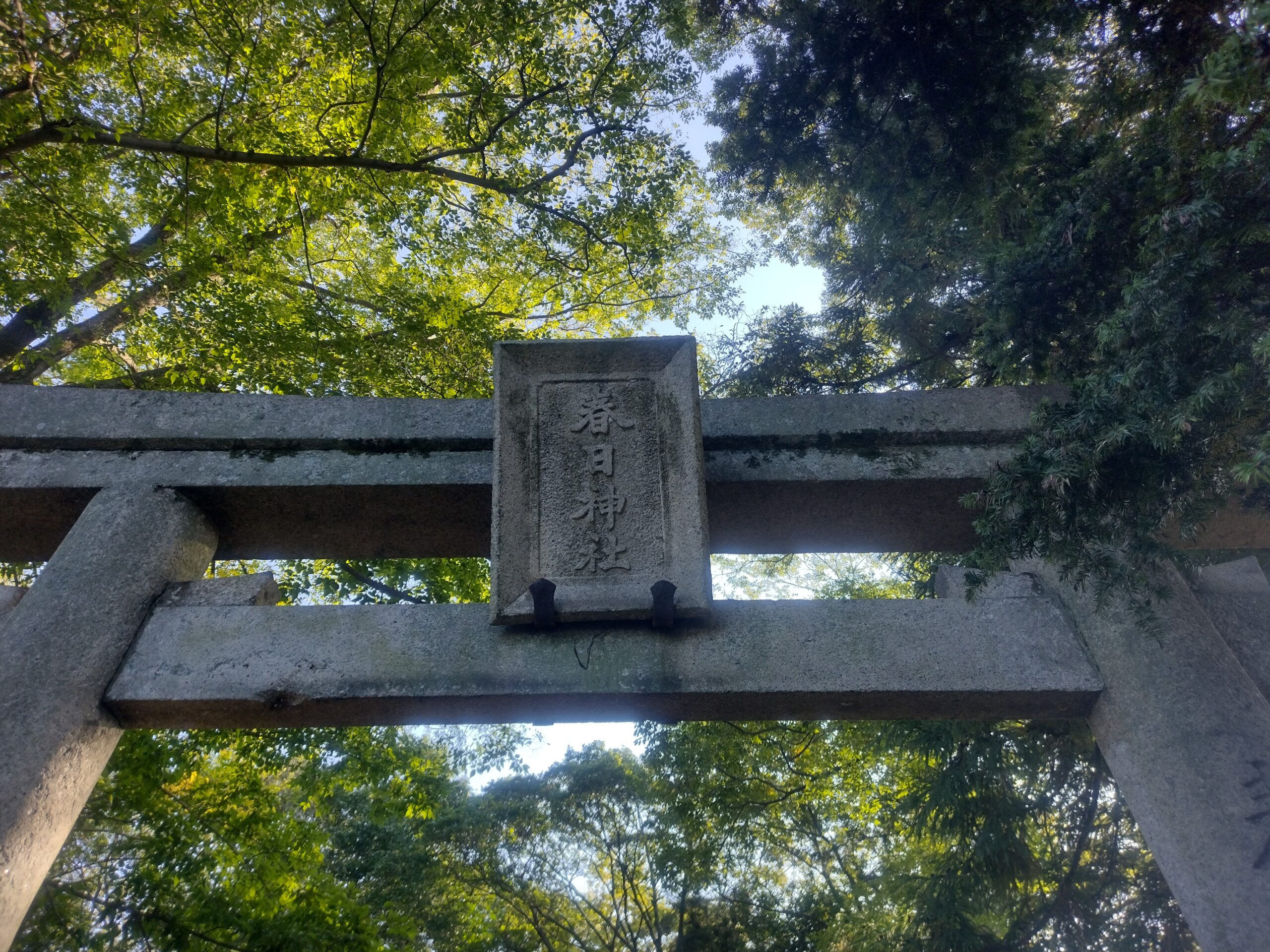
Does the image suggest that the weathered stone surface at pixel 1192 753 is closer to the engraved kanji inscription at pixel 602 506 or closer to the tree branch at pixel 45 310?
the engraved kanji inscription at pixel 602 506

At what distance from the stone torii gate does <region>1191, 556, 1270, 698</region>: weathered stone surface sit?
0.01 m

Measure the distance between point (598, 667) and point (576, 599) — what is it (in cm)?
25

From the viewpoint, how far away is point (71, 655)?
8.77 feet

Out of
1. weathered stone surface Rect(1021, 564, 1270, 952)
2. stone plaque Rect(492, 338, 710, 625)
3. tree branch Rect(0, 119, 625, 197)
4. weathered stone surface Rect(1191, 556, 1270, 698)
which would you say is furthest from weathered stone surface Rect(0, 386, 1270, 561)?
tree branch Rect(0, 119, 625, 197)

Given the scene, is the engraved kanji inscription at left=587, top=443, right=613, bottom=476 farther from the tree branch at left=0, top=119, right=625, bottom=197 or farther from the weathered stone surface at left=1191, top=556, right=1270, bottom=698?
the tree branch at left=0, top=119, right=625, bottom=197

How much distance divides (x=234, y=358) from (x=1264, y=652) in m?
6.44

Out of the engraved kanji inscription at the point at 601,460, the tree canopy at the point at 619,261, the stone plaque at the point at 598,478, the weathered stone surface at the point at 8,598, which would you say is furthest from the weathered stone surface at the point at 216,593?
the tree canopy at the point at 619,261

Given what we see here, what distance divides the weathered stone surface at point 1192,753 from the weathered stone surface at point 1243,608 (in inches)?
6.7

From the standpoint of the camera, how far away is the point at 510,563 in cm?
282

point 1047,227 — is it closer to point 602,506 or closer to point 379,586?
point 602,506

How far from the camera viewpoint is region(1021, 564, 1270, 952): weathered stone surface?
2277 mm

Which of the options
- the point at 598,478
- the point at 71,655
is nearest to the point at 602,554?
the point at 598,478

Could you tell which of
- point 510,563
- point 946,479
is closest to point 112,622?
point 510,563

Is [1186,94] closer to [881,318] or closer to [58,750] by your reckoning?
[881,318]
